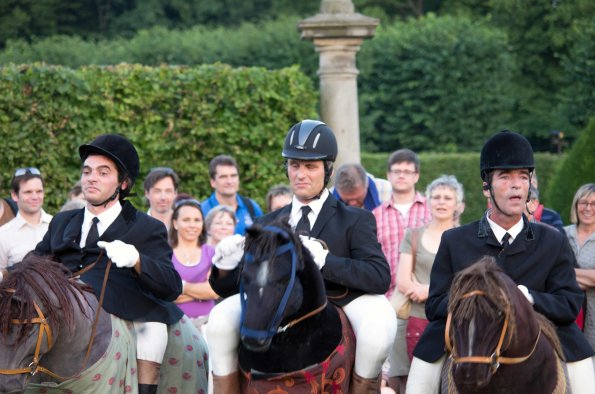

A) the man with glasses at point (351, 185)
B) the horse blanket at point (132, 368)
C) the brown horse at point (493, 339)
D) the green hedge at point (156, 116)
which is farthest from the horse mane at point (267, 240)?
the green hedge at point (156, 116)

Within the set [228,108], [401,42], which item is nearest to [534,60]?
[401,42]

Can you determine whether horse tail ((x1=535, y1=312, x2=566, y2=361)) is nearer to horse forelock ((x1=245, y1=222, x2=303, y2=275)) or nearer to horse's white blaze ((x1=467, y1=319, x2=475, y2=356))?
horse's white blaze ((x1=467, y1=319, x2=475, y2=356))

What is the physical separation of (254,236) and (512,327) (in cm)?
146

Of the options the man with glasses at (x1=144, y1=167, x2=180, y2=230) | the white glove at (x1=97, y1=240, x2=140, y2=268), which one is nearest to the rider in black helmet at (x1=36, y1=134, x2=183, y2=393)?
the white glove at (x1=97, y1=240, x2=140, y2=268)

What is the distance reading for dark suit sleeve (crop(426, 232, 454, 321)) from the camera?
22.1 feet

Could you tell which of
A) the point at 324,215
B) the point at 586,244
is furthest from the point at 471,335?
the point at 586,244

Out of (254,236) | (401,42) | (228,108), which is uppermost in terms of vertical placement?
(401,42)

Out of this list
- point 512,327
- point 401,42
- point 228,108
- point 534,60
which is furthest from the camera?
point 534,60

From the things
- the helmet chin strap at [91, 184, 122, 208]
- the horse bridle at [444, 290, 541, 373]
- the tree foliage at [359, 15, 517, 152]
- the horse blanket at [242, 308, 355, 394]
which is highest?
the tree foliage at [359, 15, 517, 152]

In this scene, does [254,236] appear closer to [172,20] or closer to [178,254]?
[178,254]

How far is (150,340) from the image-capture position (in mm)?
7352

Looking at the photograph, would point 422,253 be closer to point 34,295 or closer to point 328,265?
point 328,265

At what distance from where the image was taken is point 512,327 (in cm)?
583

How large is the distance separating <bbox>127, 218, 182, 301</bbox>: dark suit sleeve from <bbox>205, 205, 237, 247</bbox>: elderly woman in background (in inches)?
133
